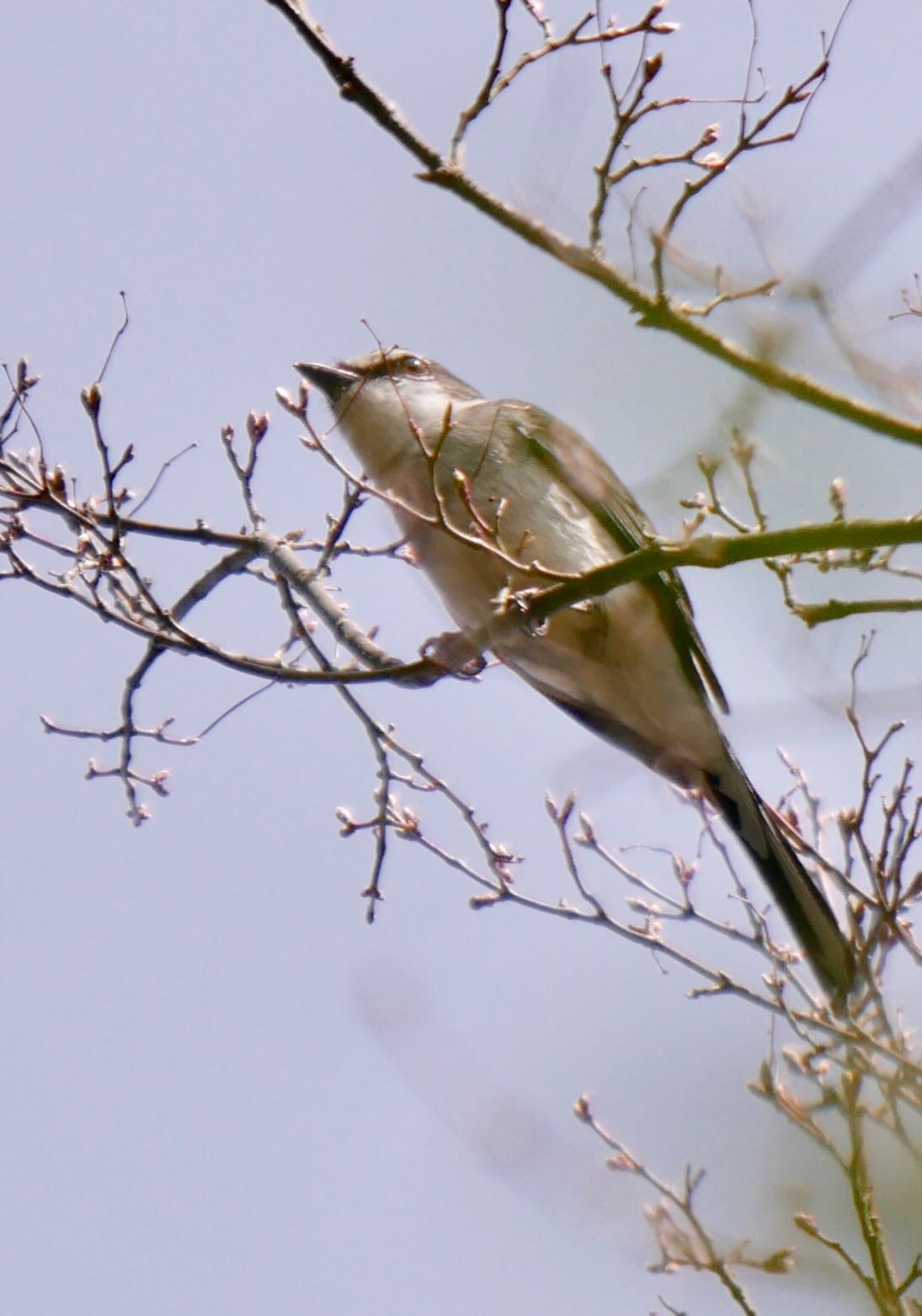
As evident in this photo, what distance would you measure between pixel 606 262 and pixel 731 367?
337 millimetres

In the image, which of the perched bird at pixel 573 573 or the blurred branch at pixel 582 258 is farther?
the perched bird at pixel 573 573

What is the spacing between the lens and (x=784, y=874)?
4.81 metres

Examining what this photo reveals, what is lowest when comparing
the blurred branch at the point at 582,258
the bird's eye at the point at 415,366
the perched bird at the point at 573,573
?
the blurred branch at the point at 582,258

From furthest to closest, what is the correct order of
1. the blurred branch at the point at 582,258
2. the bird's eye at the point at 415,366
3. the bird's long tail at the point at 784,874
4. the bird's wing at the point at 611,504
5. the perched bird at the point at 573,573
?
1. the bird's eye at the point at 415,366
2. the bird's wing at the point at 611,504
3. the perched bird at the point at 573,573
4. the bird's long tail at the point at 784,874
5. the blurred branch at the point at 582,258

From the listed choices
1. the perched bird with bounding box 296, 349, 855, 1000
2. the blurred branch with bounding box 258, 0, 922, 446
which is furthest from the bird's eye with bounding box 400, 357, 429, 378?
the blurred branch with bounding box 258, 0, 922, 446

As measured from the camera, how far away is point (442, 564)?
4918 millimetres

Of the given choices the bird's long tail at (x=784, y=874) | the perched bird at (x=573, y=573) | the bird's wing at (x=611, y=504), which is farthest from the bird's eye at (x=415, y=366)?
the bird's long tail at (x=784, y=874)

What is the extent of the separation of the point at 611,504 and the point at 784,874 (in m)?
1.46

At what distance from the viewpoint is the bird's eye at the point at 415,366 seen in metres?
5.64

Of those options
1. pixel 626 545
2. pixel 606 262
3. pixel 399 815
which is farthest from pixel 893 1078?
pixel 626 545

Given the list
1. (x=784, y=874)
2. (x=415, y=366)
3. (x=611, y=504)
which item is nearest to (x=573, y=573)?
(x=611, y=504)

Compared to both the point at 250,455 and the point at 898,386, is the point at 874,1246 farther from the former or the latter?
the point at 250,455

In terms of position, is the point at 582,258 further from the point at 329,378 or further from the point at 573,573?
the point at 329,378

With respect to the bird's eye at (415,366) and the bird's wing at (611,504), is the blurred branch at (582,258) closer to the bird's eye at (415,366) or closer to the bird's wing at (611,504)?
the bird's wing at (611,504)
